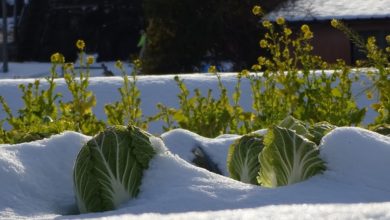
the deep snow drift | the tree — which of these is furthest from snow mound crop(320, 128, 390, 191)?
the tree

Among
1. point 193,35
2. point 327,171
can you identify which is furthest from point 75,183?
point 193,35

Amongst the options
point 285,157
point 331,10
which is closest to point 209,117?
point 285,157

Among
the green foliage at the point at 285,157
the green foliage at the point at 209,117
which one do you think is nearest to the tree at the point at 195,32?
the green foliage at the point at 209,117

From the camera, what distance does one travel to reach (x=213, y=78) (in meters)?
6.92

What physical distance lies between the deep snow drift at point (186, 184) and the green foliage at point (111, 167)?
0.05 m

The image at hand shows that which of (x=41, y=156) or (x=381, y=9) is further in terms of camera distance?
(x=381, y=9)

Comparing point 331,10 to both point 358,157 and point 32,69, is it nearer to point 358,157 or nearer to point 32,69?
point 32,69

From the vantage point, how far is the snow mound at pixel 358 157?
2.53m

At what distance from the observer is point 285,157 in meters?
2.93

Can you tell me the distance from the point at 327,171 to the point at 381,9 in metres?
20.6

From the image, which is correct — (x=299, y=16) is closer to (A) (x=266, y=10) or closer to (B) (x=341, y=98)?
(A) (x=266, y=10)

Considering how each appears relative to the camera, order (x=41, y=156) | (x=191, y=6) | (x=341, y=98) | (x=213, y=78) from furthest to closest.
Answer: (x=191, y=6), (x=213, y=78), (x=341, y=98), (x=41, y=156)

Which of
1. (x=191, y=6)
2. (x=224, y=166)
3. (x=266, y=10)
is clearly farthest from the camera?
(x=266, y=10)

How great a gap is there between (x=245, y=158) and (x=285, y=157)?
0.27m
